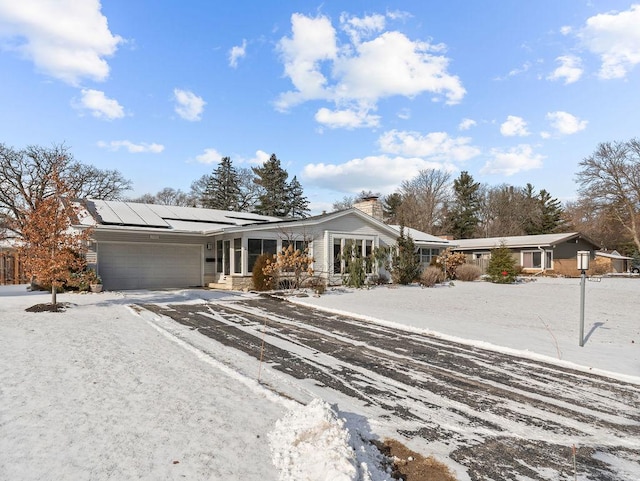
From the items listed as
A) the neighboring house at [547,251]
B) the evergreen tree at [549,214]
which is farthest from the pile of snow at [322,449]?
the evergreen tree at [549,214]

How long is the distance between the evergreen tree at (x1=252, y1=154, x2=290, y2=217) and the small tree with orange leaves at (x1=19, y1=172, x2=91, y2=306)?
3352 centimetres

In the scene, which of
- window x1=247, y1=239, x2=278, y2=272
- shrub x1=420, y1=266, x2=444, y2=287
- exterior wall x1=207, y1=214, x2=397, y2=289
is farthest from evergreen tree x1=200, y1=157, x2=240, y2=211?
shrub x1=420, y1=266, x2=444, y2=287

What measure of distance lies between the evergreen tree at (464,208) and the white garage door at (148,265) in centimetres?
3592

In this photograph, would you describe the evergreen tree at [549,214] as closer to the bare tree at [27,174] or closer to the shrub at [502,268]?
the shrub at [502,268]

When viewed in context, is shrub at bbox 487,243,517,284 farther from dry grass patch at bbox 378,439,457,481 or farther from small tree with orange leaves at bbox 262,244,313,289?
dry grass patch at bbox 378,439,457,481

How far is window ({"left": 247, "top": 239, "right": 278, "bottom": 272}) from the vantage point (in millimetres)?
16953

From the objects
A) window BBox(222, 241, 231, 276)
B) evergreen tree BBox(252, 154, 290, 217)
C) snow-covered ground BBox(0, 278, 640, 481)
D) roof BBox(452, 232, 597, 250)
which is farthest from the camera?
evergreen tree BBox(252, 154, 290, 217)

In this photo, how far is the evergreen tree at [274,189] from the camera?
45.0 meters

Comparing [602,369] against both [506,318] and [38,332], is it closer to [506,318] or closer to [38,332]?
[506,318]

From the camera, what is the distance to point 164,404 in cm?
437

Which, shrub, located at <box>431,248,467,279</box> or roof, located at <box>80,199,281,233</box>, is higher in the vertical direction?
roof, located at <box>80,199,281,233</box>

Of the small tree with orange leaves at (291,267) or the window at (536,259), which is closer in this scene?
the small tree with orange leaves at (291,267)

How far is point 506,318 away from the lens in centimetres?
1102

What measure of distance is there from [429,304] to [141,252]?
12.3 m
